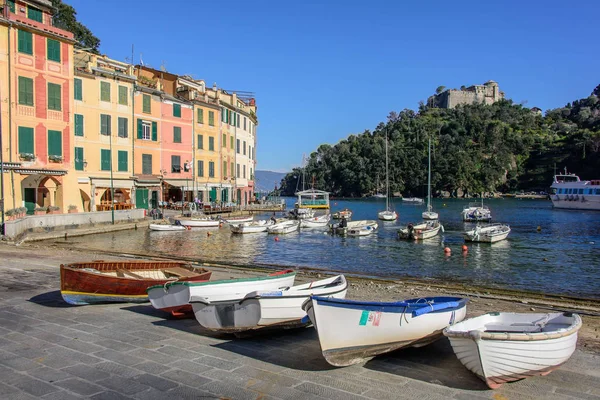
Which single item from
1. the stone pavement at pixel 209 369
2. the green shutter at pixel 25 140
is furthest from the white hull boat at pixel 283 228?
the stone pavement at pixel 209 369

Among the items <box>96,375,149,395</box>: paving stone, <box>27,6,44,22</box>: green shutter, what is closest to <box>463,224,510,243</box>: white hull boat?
<box>96,375,149,395</box>: paving stone

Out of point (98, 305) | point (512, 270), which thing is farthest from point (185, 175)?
point (98, 305)

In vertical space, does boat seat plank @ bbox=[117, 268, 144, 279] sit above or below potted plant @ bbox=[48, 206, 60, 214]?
below

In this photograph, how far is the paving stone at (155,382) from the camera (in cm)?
664

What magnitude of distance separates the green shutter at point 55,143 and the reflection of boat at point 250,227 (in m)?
14.6

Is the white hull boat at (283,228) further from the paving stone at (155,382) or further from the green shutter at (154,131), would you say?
the paving stone at (155,382)

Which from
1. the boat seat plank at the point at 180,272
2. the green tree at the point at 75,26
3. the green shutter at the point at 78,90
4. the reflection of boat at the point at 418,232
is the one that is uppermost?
the green tree at the point at 75,26

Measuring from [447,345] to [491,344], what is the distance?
95.0 inches

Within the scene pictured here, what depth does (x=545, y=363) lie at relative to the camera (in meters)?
6.73

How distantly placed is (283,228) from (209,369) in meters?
35.0

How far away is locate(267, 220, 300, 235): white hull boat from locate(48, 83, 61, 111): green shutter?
19.0 meters

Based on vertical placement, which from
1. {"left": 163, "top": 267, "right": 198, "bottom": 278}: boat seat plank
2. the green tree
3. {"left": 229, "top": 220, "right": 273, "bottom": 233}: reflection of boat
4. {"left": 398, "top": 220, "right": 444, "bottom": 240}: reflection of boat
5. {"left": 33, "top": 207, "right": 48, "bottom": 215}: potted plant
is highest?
the green tree

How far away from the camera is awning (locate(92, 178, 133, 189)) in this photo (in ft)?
132

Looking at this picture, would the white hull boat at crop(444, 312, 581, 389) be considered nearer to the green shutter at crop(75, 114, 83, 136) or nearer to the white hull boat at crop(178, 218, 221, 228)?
the white hull boat at crop(178, 218, 221, 228)
